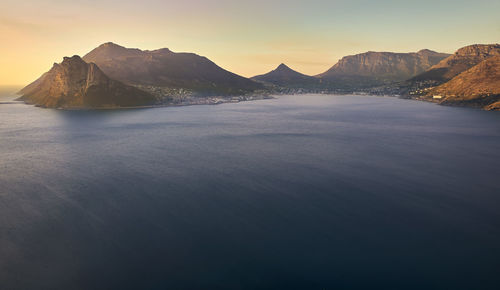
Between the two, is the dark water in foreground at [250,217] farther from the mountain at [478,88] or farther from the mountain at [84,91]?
the mountain at [478,88]

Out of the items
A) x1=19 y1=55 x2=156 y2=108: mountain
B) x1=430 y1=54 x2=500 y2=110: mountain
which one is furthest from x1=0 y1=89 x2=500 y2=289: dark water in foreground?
x1=430 y1=54 x2=500 y2=110: mountain

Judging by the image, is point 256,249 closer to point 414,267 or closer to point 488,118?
point 414,267

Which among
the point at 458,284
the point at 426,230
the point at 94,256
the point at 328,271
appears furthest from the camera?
the point at 426,230

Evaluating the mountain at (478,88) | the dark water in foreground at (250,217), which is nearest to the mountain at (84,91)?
the dark water in foreground at (250,217)

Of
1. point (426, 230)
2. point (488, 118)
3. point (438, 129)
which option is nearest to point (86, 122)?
point (426, 230)

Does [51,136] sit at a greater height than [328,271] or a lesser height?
greater

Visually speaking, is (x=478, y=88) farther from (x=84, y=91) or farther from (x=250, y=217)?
(x=84, y=91)

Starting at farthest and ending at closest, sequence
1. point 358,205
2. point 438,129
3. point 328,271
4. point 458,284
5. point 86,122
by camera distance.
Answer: point 86,122 → point 438,129 → point 358,205 → point 328,271 → point 458,284
